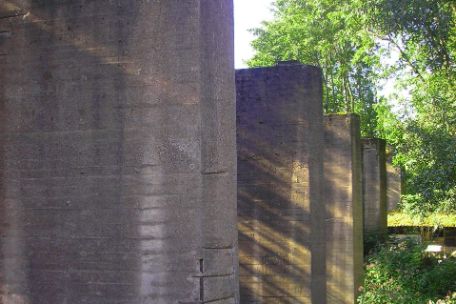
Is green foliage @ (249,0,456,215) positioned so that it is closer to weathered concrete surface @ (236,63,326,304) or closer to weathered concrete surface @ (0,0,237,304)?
weathered concrete surface @ (236,63,326,304)

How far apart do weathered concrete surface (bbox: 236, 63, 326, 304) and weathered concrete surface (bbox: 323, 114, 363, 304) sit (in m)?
4.88

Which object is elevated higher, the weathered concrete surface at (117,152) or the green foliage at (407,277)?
the weathered concrete surface at (117,152)

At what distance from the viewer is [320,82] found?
1020 cm

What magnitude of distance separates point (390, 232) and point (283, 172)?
18.5 meters

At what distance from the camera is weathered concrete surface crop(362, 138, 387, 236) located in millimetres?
21031

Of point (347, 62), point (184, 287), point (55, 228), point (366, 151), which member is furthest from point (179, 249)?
point (347, 62)

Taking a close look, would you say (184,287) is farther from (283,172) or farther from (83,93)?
(283,172)

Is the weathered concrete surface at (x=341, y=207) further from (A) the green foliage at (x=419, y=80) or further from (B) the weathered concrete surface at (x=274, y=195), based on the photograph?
(B) the weathered concrete surface at (x=274, y=195)

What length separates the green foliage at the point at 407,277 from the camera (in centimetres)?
1548

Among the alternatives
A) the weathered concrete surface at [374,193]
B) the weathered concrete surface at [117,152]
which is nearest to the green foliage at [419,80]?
the weathered concrete surface at [374,193]

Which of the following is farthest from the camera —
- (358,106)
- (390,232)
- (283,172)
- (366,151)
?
(358,106)

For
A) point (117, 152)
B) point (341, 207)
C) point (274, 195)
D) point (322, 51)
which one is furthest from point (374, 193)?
point (117, 152)

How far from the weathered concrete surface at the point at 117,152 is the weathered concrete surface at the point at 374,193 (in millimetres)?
16985

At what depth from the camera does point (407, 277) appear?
16500 mm
